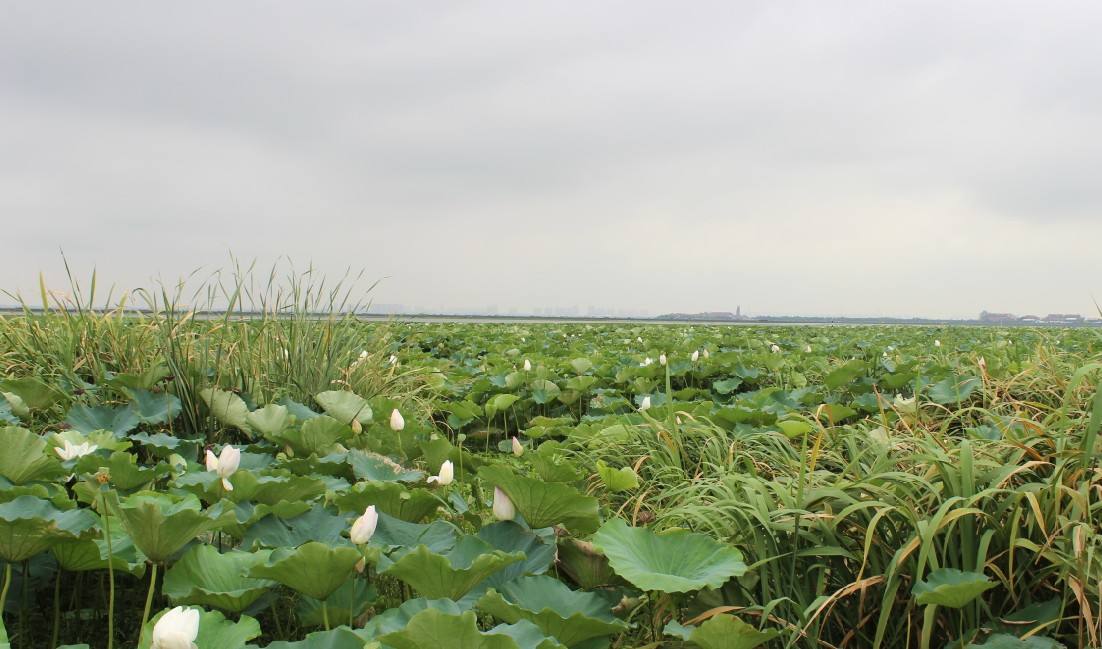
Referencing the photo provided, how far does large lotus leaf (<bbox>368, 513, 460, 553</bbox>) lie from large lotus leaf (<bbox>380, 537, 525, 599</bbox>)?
22cm

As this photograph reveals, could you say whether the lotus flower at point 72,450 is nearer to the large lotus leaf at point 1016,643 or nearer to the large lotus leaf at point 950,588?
the large lotus leaf at point 950,588

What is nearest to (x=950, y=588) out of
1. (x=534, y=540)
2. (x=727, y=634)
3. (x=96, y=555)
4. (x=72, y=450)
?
(x=727, y=634)

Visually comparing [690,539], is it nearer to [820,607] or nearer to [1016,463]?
[820,607]

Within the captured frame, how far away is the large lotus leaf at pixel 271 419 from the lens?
290 cm

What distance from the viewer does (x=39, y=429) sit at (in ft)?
10.6

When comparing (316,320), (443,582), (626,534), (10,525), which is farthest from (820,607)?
(316,320)

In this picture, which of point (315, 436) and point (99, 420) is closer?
point (315, 436)

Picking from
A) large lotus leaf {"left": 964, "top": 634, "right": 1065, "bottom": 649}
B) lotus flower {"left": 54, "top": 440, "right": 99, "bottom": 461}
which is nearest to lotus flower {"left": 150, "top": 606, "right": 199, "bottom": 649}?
Result: lotus flower {"left": 54, "top": 440, "right": 99, "bottom": 461}

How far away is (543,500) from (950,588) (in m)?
0.93

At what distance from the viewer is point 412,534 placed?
1.82 meters

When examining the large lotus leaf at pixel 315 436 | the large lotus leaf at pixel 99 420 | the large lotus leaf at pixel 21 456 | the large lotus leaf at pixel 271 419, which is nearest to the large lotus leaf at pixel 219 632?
the large lotus leaf at pixel 21 456

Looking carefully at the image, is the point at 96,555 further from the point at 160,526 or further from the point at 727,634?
the point at 727,634

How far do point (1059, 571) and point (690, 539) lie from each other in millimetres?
983

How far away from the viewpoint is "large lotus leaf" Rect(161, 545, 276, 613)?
1.45m
